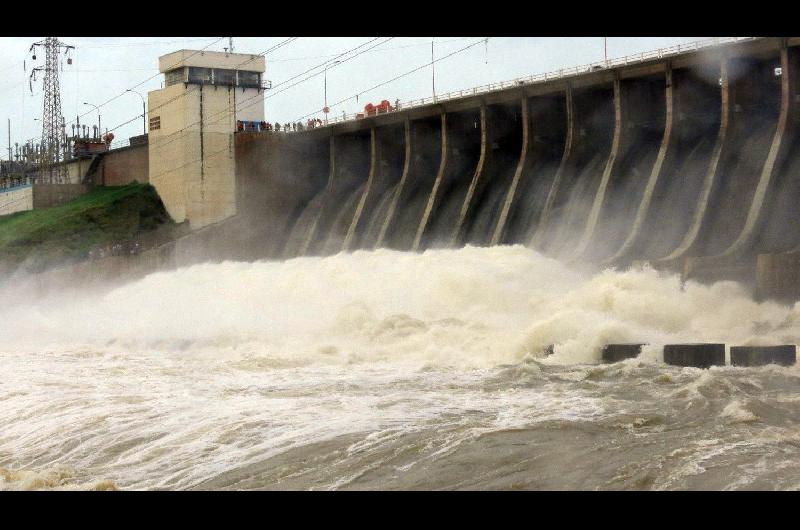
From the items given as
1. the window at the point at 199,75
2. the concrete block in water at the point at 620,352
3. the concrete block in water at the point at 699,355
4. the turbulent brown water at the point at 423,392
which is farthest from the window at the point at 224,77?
the concrete block in water at the point at 699,355

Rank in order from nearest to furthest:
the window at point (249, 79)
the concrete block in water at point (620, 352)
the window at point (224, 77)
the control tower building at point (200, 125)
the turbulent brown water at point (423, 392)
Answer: the turbulent brown water at point (423, 392), the concrete block in water at point (620, 352), the control tower building at point (200, 125), the window at point (224, 77), the window at point (249, 79)

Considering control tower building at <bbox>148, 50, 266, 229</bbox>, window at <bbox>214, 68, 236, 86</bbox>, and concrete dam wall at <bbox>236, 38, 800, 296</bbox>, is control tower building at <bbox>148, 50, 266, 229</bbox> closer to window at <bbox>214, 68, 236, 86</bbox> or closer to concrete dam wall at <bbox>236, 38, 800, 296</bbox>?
window at <bbox>214, 68, 236, 86</bbox>

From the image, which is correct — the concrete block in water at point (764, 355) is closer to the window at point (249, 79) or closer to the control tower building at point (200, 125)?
the control tower building at point (200, 125)

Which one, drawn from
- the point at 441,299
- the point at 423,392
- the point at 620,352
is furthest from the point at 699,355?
the point at 441,299

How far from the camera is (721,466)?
8.49 metres

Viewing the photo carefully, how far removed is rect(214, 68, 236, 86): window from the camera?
44.2 meters

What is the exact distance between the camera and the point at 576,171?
95.7 ft

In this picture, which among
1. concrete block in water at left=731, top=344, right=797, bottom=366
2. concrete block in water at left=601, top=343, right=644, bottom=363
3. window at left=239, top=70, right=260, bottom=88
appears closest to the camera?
concrete block in water at left=731, top=344, right=797, bottom=366

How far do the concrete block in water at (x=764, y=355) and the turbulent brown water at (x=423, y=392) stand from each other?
0.95ft

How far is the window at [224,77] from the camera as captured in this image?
44.2 metres

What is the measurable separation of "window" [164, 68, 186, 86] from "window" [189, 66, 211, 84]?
0.49m

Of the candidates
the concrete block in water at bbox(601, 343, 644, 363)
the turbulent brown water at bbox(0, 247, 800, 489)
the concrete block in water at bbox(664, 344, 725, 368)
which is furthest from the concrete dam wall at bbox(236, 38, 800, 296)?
the concrete block in water at bbox(664, 344, 725, 368)

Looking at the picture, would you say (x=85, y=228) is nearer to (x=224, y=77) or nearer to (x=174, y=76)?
(x=174, y=76)

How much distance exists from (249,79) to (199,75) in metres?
2.32
